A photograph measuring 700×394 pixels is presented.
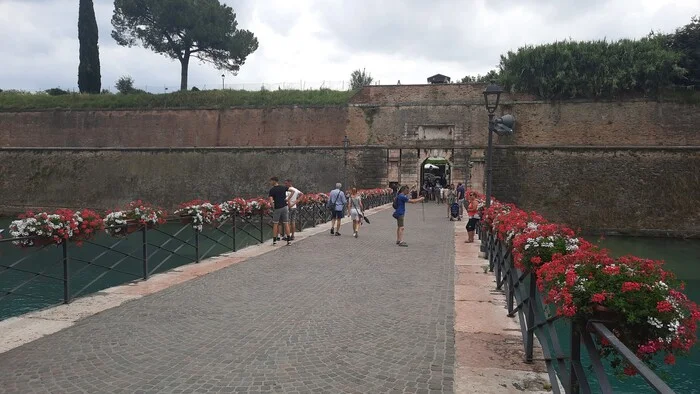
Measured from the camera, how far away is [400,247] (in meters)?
10.6

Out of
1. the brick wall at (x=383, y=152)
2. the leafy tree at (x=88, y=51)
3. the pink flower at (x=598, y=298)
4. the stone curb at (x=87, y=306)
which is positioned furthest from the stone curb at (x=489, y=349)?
the leafy tree at (x=88, y=51)

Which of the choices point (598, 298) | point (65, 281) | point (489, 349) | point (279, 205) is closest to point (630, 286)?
point (598, 298)

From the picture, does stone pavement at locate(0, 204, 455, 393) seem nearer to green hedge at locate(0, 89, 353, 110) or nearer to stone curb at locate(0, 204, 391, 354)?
stone curb at locate(0, 204, 391, 354)

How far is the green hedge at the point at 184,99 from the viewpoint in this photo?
28938mm

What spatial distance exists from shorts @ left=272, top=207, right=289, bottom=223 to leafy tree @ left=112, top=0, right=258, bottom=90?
29213 millimetres

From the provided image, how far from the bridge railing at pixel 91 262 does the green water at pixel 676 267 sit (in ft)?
19.9

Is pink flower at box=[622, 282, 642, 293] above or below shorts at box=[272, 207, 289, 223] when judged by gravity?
above

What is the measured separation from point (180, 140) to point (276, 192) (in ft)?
68.8

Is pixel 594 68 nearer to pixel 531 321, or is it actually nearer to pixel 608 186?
pixel 608 186

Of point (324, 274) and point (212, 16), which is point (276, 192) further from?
point (212, 16)

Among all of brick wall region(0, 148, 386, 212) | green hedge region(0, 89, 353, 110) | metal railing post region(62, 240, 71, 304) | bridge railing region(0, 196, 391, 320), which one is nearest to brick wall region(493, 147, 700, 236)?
brick wall region(0, 148, 386, 212)

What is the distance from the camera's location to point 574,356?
2.76 meters

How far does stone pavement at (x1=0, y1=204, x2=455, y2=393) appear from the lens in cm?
359

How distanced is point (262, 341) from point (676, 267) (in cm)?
1618
